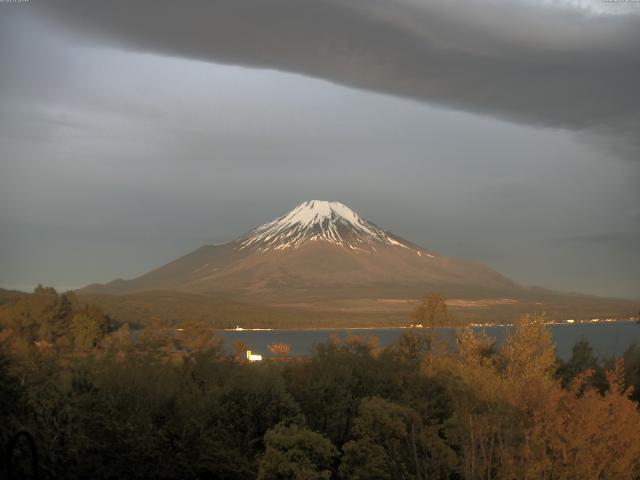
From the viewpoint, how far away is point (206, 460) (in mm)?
28328

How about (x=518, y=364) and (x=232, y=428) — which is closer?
(x=232, y=428)

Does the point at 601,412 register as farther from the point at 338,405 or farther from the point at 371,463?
the point at 338,405

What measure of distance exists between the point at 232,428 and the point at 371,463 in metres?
6.21

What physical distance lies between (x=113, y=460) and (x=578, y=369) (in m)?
26.0

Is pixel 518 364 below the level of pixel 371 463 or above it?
above

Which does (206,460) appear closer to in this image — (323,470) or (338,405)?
(323,470)

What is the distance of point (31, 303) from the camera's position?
99.8 meters

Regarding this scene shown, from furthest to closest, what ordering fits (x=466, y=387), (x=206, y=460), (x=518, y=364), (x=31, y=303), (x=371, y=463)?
(x=31, y=303) < (x=518, y=364) < (x=466, y=387) < (x=206, y=460) < (x=371, y=463)

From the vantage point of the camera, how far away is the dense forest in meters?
18.7

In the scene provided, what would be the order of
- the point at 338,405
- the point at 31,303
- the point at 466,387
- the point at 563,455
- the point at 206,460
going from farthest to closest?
the point at 31,303 < the point at 338,405 < the point at 466,387 < the point at 206,460 < the point at 563,455

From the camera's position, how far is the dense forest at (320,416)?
738 inches

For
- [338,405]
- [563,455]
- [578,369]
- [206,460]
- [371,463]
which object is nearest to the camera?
[563,455]

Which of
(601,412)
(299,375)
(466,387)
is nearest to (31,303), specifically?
(299,375)

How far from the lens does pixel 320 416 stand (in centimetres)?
3353
